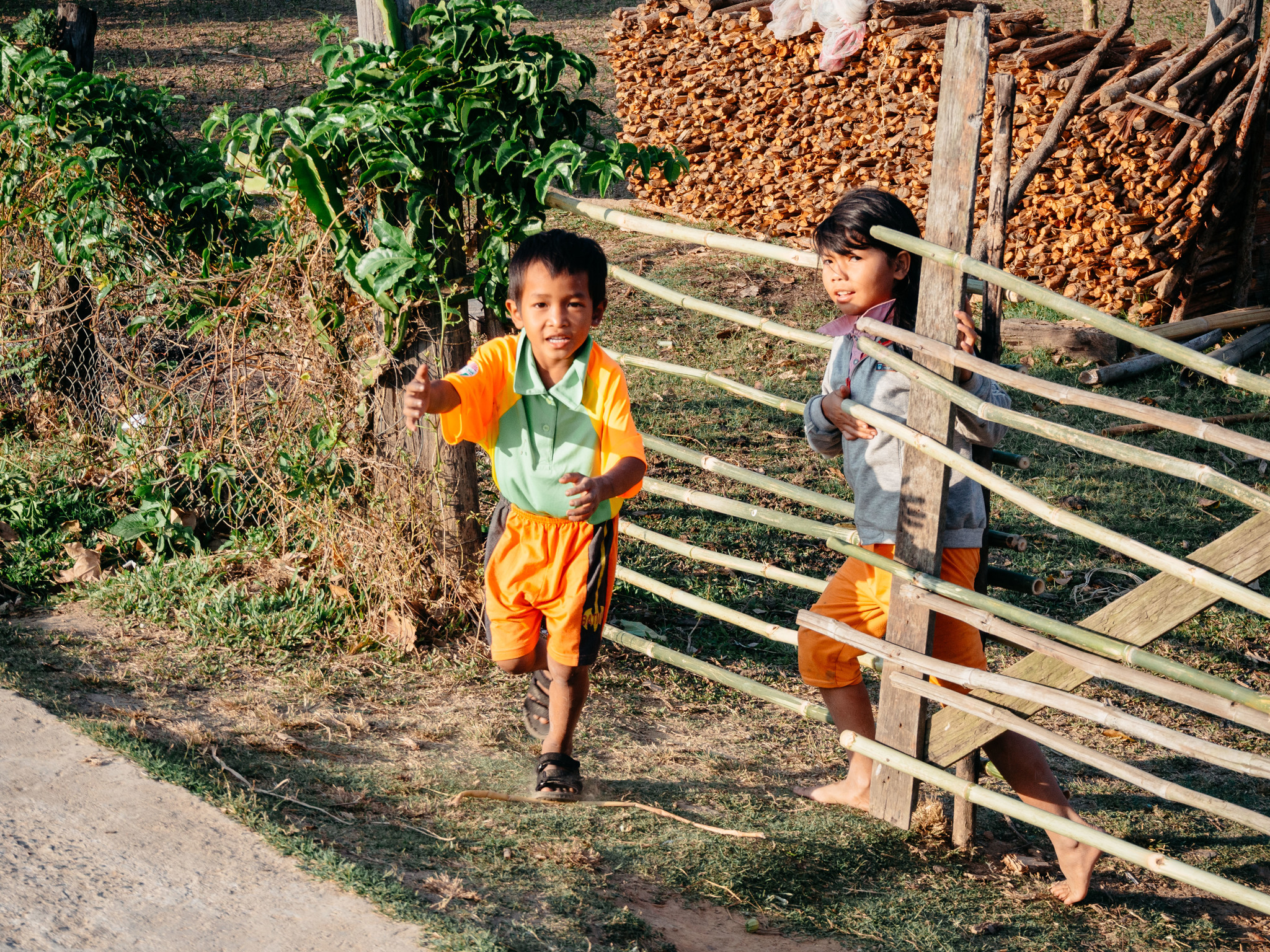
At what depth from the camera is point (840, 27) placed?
27.0ft

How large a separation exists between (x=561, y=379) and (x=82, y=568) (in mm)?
2410

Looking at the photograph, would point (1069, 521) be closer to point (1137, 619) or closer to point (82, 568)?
point (1137, 619)

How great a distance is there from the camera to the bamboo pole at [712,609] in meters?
3.48

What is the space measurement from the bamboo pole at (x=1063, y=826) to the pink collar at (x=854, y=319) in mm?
1054

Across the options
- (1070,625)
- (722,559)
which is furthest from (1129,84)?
(1070,625)

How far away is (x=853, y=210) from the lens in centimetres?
282

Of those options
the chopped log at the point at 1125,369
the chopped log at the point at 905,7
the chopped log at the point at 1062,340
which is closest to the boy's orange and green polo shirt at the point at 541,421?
the chopped log at the point at 1125,369

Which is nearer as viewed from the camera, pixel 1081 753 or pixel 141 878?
pixel 141 878

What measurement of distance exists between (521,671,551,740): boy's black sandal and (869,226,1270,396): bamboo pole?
1.53m

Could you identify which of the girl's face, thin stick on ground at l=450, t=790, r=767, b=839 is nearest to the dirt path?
thin stick on ground at l=450, t=790, r=767, b=839

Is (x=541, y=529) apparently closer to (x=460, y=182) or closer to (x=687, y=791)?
(x=687, y=791)

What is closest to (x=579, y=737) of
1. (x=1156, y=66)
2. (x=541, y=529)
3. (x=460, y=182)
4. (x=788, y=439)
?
(x=541, y=529)

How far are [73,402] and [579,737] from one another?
9.92ft

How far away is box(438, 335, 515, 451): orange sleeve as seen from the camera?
2.79 m
